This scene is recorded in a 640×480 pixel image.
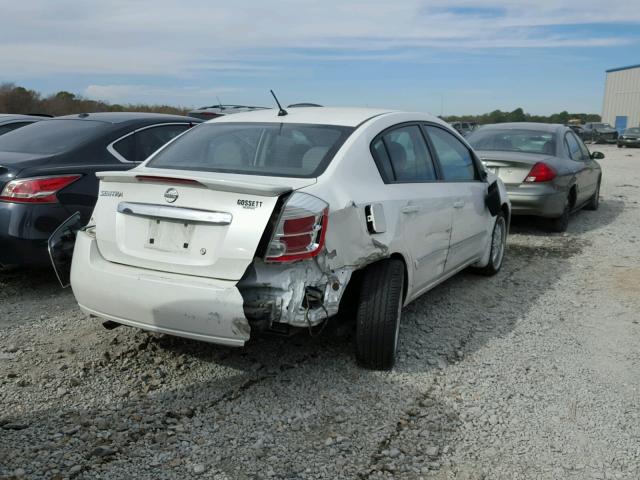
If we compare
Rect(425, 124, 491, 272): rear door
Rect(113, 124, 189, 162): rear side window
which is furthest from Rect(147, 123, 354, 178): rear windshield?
Rect(113, 124, 189, 162): rear side window

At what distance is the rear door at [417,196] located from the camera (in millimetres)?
4133

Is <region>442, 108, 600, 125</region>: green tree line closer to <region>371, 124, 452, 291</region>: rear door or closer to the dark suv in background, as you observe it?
the dark suv in background

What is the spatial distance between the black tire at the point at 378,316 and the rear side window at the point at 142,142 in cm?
311

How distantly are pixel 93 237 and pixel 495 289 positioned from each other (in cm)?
371

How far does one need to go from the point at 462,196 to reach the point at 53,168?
3.36 meters

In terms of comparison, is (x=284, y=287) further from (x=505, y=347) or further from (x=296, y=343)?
(x=505, y=347)

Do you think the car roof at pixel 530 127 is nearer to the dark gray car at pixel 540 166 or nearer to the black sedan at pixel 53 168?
the dark gray car at pixel 540 166

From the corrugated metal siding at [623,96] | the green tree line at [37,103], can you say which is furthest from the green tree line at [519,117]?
the green tree line at [37,103]

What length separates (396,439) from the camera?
3.17 metres

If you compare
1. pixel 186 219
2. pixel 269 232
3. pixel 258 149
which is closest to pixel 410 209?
pixel 258 149

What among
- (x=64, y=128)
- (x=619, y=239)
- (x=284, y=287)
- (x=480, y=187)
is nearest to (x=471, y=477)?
(x=284, y=287)

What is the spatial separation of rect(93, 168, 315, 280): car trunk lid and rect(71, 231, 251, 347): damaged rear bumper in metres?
0.07

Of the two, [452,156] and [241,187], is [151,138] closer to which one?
[452,156]

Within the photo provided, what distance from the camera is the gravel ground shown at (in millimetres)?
2947
